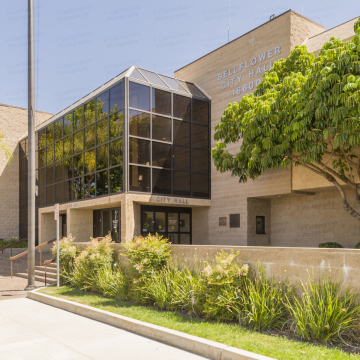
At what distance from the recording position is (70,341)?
688cm

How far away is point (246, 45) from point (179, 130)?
5228 mm

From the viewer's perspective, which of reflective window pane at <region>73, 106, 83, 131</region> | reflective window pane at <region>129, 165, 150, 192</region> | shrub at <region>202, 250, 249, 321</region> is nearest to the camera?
shrub at <region>202, 250, 249, 321</region>

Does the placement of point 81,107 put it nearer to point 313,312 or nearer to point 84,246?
point 84,246

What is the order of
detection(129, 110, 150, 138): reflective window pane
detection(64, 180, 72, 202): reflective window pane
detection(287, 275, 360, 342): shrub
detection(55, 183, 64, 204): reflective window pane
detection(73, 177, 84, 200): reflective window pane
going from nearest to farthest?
1. detection(287, 275, 360, 342): shrub
2. detection(129, 110, 150, 138): reflective window pane
3. detection(73, 177, 84, 200): reflective window pane
4. detection(64, 180, 72, 202): reflective window pane
5. detection(55, 183, 64, 204): reflective window pane

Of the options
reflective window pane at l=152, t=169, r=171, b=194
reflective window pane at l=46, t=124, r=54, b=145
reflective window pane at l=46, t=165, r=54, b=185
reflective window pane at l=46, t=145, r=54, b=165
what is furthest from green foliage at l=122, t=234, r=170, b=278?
reflective window pane at l=46, t=124, r=54, b=145

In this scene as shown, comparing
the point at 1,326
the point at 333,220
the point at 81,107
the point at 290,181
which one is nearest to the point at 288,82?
the point at 290,181

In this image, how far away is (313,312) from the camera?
6254 millimetres

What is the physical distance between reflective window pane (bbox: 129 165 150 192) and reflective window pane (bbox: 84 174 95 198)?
3.03 meters

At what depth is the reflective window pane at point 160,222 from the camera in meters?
19.0

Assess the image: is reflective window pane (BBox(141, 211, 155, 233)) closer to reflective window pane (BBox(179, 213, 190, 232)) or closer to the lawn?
reflective window pane (BBox(179, 213, 190, 232))

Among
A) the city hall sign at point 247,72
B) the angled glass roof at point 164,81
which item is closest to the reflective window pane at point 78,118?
the angled glass roof at point 164,81

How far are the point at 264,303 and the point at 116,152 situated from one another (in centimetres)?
1207

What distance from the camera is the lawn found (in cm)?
532

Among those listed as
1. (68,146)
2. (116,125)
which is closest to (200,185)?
(116,125)
